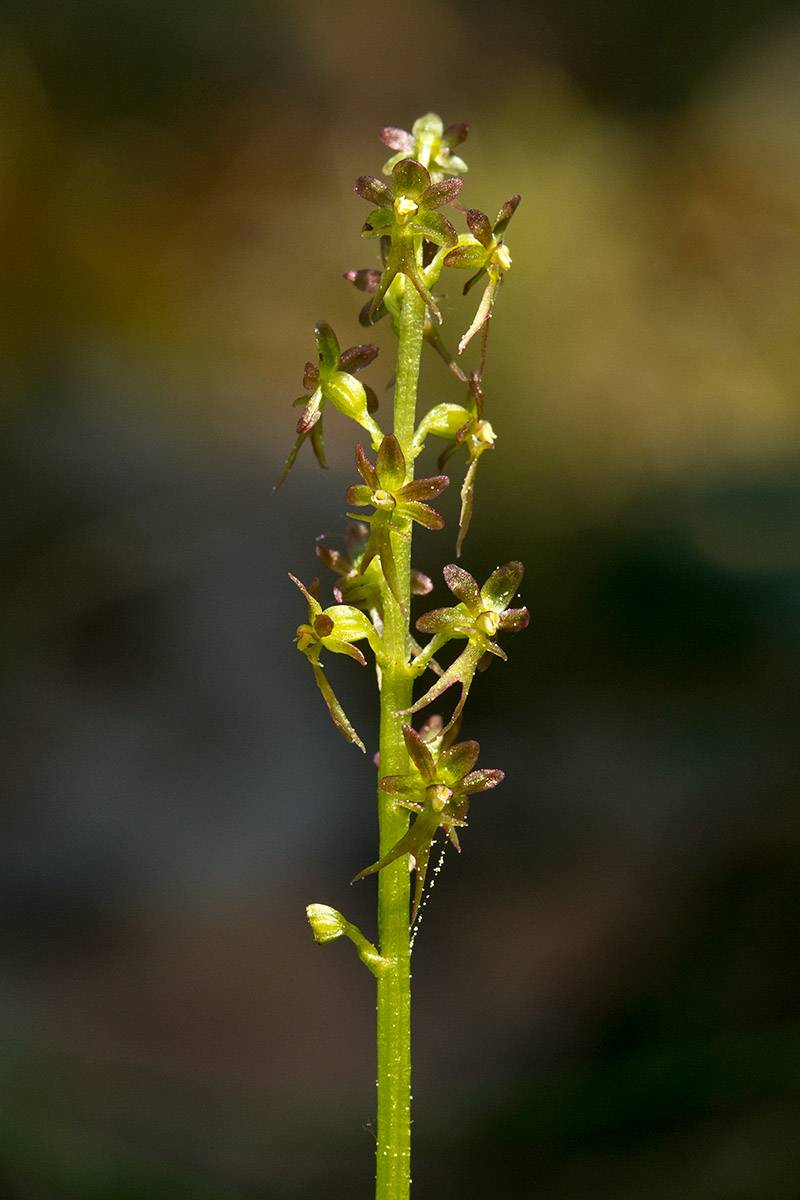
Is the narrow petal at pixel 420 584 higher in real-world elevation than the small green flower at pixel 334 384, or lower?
lower

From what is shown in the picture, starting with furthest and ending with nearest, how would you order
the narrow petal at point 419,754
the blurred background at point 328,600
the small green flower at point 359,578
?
the blurred background at point 328,600 < the small green flower at point 359,578 < the narrow petal at point 419,754

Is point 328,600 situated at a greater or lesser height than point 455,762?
greater

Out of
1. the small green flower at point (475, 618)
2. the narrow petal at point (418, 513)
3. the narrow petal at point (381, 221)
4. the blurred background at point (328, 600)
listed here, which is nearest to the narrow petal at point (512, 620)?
the small green flower at point (475, 618)

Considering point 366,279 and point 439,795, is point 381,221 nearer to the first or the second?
point 366,279

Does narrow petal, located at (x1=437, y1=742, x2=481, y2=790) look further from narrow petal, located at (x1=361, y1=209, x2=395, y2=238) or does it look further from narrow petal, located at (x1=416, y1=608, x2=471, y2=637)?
narrow petal, located at (x1=361, y1=209, x2=395, y2=238)

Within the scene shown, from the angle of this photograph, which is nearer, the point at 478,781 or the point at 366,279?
the point at 478,781

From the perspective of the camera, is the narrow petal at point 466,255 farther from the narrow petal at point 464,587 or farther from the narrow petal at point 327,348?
the narrow petal at point 464,587

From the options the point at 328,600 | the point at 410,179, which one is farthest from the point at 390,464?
the point at 328,600
